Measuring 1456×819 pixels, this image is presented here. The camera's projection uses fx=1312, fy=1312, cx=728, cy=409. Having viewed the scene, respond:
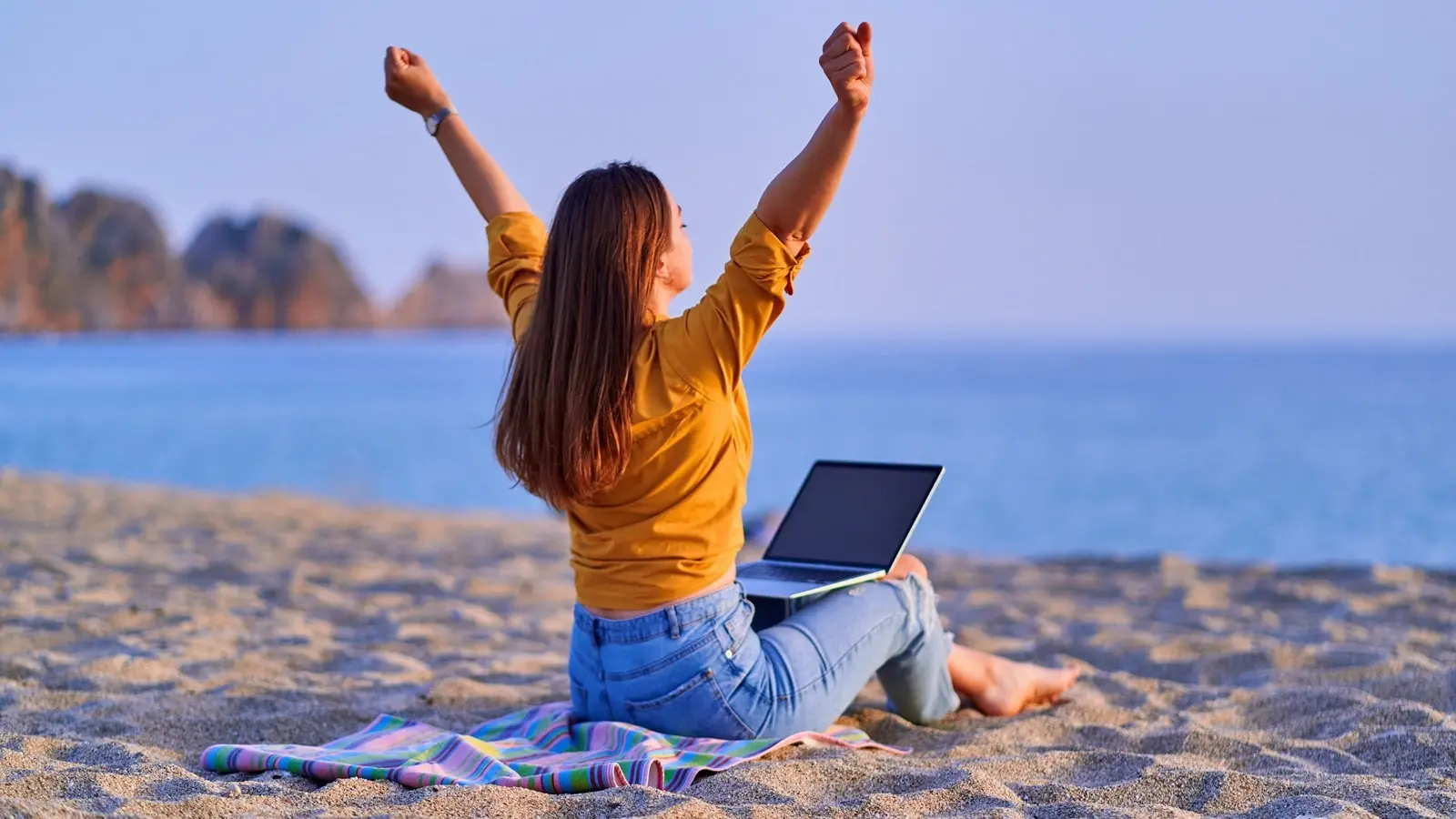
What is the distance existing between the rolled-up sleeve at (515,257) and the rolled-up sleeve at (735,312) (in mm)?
581

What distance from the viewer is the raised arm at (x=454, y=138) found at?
3.33 meters

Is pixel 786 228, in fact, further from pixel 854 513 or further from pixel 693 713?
pixel 854 513

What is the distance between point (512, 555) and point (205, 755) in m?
4.49

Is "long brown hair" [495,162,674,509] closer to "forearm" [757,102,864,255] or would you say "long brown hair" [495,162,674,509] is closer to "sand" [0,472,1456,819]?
"forearm" [757,102,864,255]

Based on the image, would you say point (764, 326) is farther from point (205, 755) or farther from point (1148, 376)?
point (1148, 376)

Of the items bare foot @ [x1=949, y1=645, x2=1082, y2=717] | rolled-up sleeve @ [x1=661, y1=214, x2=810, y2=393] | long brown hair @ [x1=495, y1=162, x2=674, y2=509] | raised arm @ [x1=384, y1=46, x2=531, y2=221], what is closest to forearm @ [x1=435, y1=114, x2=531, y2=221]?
raised arm @ [x1=384, y1=46, x2=531, y2=221]

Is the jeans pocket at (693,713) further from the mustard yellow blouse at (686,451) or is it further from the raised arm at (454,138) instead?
the raised arm at (454,138)

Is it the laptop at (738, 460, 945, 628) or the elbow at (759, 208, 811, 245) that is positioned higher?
the elbow at (759, 208, 811, 245)

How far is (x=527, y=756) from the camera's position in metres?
3.02

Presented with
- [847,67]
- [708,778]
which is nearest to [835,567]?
[708,778]

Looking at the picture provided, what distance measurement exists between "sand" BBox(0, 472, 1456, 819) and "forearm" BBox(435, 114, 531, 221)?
142cm

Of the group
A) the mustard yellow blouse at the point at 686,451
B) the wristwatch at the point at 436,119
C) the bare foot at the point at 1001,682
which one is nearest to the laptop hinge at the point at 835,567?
the bare foot at the point at 1001,682

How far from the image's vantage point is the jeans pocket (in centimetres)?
297

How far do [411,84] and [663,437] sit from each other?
1.28 meters
